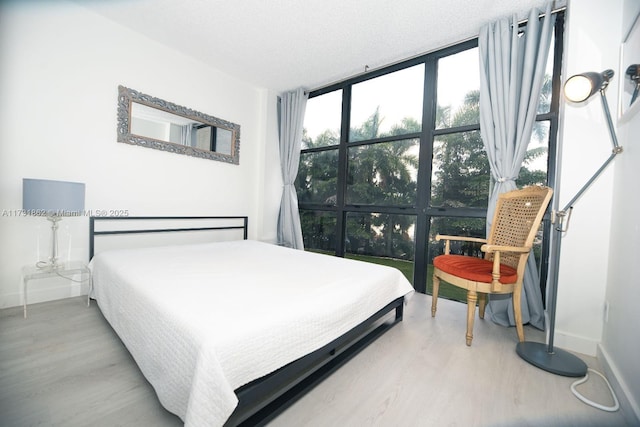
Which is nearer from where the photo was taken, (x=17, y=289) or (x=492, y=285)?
(x=492, y=285)

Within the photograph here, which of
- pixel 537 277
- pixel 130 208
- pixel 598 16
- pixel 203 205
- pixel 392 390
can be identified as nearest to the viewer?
pixel 392 390

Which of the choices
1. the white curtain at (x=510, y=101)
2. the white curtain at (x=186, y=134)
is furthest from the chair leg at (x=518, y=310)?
the white curtain at (x=186, y=134)

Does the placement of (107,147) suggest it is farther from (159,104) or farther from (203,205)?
(203,205)

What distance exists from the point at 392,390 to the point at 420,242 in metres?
1.85

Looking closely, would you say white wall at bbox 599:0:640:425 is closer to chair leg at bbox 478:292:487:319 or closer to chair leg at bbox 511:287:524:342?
chair leg at bbox 511:287:524:342

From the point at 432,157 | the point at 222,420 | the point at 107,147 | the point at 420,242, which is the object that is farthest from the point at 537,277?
the point at 107,147

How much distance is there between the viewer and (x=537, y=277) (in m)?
2.17

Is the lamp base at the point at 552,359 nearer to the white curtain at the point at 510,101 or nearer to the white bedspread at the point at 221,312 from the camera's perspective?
the white curtain at the point at 510,101

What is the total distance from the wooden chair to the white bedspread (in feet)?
1.41

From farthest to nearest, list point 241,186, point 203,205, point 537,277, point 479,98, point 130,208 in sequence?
point 241,186 → point 203,205 → point 130,208 → point 479,98 → point 537,277

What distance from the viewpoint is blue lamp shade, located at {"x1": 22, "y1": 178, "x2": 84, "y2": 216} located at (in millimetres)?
1890

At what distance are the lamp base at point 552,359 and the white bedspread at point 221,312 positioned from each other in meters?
0.80

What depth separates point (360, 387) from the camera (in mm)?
1366

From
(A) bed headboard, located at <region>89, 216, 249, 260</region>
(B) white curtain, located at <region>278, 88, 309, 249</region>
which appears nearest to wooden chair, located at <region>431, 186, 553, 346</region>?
(B) white curtain, located at <region>278, 88, 309, 249</region>
